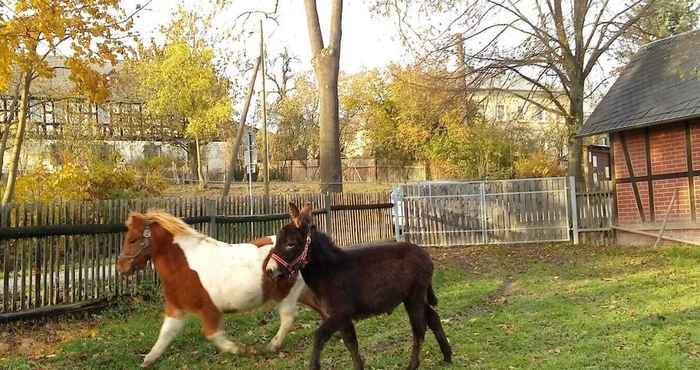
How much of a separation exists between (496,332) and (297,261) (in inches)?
135

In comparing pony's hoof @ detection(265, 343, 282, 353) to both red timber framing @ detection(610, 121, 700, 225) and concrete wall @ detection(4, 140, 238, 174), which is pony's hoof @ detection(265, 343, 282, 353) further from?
concrete wall @ detection(4, 140, 238, 174)

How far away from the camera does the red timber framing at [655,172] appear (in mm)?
15625

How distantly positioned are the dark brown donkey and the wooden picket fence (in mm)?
4293

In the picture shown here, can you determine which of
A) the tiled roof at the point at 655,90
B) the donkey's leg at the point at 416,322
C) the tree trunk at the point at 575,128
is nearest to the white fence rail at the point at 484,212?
the tiled roof at the point at 655,90

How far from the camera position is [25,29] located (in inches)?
478

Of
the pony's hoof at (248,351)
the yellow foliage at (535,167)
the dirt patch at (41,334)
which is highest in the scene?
the yellow foliage at (535,167)

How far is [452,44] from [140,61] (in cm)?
1881

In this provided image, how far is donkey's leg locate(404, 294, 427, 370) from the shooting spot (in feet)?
19.7

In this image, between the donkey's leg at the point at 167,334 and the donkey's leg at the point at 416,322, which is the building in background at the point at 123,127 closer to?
the donkey's leg at the point at 167,334

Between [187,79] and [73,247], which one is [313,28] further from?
[187,79]

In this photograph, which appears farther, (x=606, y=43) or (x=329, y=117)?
(x=606, y=43)

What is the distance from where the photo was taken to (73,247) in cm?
849

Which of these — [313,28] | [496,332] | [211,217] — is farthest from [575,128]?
[496,332]

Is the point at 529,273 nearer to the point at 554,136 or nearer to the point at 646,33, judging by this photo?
the point at 646,33
